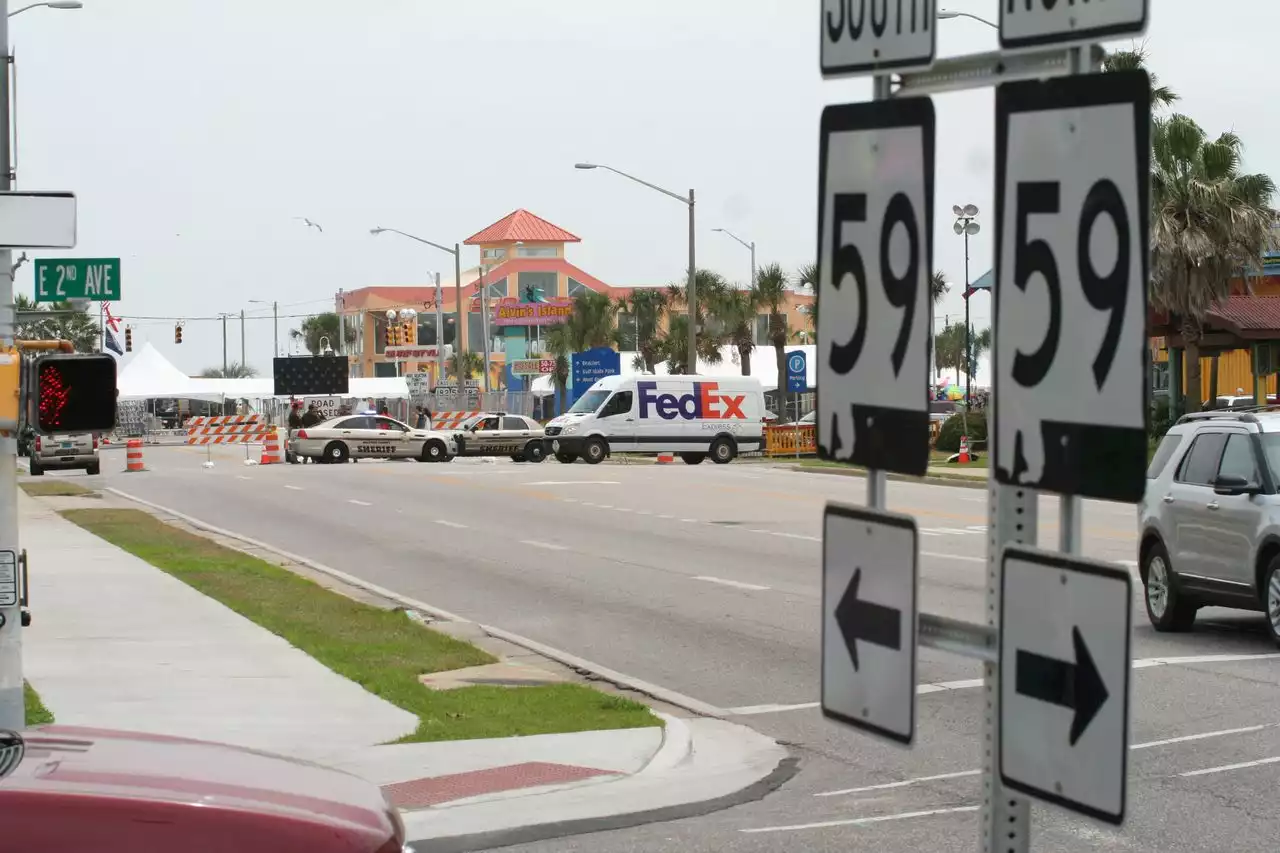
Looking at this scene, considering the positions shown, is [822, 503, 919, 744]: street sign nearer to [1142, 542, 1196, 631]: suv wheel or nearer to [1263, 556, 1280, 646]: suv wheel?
[1263, 556, 1280, 646]: suv wheel

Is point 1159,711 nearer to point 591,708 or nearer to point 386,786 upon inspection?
point 591,708

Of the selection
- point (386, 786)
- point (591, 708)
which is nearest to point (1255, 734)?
point (591, 708)

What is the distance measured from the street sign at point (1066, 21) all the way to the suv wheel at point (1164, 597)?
1100cm

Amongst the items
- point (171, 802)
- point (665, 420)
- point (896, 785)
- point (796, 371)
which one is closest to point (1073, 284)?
point (171, 802)

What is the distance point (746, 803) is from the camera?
9164mm

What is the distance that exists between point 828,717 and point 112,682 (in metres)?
9.19

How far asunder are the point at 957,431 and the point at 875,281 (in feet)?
157

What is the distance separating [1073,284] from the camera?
3678mm

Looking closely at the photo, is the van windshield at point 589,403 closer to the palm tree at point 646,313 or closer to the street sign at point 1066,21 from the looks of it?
the palm tree at point 646,313

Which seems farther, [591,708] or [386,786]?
[591,708]

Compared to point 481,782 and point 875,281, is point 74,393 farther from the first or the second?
point 875,281

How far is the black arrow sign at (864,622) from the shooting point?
13.7 feet

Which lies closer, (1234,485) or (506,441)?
(1234,485)

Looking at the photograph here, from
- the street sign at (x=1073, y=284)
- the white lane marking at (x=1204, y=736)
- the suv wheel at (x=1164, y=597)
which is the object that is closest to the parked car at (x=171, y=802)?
the street sign at (x=1073, y=284)
